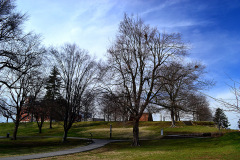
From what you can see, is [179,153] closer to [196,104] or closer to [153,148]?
[153,148]

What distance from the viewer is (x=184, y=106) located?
61.2ft

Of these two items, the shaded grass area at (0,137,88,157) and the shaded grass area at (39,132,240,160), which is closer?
the shaded grass area at (39,132,240,160)

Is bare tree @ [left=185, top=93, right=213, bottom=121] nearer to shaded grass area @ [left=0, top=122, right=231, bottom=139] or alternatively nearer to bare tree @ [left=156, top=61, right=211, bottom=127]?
bare tree @ [left=156, top=61, right=211, bottom=127]

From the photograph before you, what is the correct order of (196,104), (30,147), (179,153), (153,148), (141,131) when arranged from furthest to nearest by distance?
(141,131) → (30,147) → (153,148) → (196,104) → (179,153)

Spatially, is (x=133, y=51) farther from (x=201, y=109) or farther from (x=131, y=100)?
(x=201, y=109)

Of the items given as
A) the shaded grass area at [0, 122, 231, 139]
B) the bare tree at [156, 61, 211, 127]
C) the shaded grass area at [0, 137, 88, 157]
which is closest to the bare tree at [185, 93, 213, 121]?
the bare tree at [156, 61, 211, 127]

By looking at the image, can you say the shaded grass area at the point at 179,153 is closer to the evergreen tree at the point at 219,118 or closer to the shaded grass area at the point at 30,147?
the evergreen tree at the point at 219,118

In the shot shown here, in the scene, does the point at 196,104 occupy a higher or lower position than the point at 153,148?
higher

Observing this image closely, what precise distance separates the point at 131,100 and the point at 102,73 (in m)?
4.32

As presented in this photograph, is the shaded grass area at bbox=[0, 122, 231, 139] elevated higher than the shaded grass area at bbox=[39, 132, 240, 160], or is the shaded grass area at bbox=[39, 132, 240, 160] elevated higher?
the shaded grass area at bbox=[39, 132, 240, 160]

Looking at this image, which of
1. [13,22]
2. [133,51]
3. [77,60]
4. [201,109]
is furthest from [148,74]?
[13,22]

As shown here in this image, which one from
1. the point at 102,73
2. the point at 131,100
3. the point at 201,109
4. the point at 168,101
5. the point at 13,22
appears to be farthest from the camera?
the point at 102,73

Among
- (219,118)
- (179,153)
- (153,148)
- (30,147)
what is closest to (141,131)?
(219,118)

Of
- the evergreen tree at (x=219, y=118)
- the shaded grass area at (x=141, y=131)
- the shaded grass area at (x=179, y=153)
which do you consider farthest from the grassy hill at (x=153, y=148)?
the shaded grass area at (x=141, y=131)
